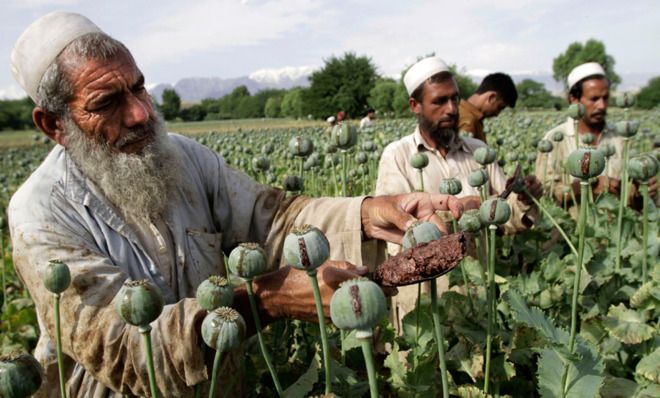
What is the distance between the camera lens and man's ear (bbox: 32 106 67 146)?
220 cm

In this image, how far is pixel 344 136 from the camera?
2.72m

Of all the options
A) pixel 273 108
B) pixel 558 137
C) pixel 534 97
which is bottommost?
pixel 558 137

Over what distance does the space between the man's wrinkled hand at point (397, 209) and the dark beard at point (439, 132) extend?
1.45 metres

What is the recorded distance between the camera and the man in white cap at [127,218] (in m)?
1.70

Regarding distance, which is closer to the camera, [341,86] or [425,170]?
[425,170]

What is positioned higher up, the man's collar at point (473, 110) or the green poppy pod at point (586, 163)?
the man's collar at point (473, 110)

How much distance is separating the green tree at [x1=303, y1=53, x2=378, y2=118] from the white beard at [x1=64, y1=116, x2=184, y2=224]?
49.2m

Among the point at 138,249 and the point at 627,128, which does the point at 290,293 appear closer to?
the point at 138,249

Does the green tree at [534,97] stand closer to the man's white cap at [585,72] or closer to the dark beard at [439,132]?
the man's white cap at [585,72]

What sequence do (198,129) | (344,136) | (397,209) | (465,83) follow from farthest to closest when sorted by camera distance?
(465,83) → (198,129) → (344,136) → (397,209)

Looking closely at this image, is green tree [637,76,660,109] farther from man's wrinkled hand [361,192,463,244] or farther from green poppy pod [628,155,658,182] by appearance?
man's wrinkled hand [361,192,463,244]

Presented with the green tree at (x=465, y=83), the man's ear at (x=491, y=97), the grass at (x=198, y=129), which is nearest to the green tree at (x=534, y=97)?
the green tree at (x=465, y=83)

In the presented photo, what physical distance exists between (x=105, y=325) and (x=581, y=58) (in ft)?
322

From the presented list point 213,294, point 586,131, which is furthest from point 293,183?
point 586,131
